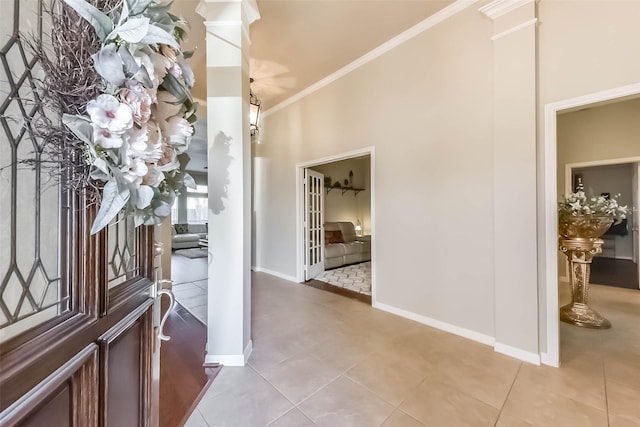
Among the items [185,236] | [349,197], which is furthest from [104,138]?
[185,236]

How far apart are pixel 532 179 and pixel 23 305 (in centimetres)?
284

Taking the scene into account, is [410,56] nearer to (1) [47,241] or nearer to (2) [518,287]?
(2) [518,287]

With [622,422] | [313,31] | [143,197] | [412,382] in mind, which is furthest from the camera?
[313,31]

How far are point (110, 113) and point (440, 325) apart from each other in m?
3.03

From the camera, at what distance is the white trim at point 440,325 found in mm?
2316

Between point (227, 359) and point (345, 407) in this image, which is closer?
point (345, 407)

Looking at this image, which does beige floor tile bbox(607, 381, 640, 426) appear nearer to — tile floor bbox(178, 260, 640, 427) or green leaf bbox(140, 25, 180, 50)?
tile floor bbox(178, 260, 640, 427)

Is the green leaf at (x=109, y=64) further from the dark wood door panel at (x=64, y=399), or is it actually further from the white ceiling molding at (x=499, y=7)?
the white ceiling molding at (x=499, y=7)

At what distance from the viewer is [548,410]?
154 centimetres

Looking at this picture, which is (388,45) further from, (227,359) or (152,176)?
(227,359)

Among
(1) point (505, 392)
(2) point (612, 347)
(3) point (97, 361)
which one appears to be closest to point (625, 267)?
(2) point (612, 347)

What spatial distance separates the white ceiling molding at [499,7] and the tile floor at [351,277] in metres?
3.46

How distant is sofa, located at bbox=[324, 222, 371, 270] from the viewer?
5.33m

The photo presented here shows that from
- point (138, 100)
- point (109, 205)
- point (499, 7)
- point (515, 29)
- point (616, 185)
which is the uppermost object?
point (499, 7)
